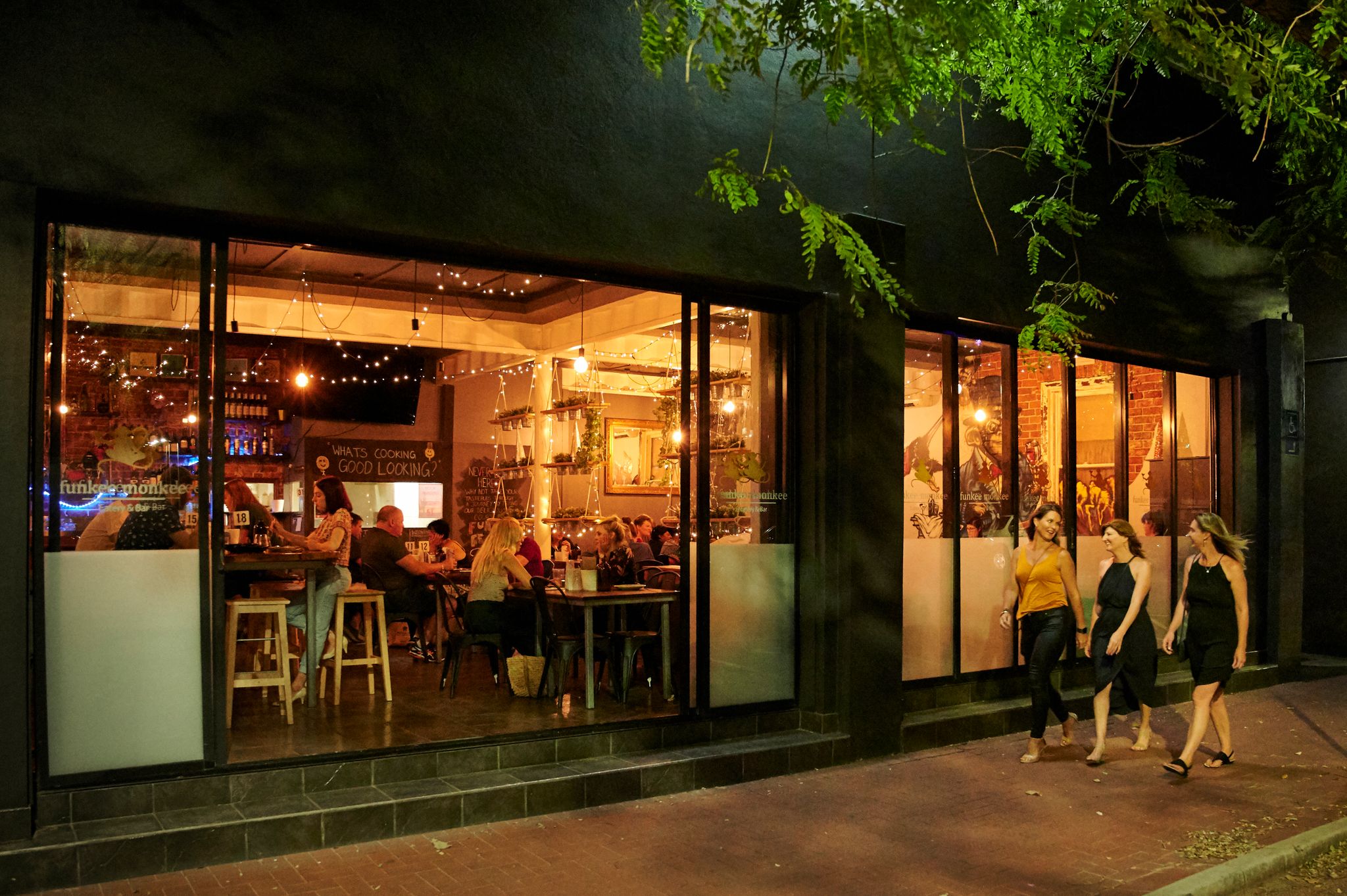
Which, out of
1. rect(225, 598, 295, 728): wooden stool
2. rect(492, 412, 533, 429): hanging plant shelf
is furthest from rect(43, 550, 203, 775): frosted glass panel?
rect(492, 412, 533, 429): hanging plant shelf

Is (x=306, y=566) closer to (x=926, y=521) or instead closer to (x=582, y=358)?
(x=926, y=521)

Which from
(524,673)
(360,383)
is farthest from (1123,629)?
(360,383)

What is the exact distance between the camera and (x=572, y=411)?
1478 cm

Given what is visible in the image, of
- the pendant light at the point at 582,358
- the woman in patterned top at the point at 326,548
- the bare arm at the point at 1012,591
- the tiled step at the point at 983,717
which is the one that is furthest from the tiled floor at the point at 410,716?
the pendant light at the point at 582,358

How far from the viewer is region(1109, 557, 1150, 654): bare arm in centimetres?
842

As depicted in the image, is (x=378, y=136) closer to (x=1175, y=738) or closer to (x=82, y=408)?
(x=82, y=408)

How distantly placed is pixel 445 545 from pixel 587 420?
92.1 inches

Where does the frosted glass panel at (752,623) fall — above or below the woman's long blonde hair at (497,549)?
below

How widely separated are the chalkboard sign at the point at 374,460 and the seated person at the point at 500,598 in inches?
299

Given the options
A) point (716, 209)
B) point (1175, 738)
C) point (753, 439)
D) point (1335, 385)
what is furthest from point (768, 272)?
point (1335, 385)

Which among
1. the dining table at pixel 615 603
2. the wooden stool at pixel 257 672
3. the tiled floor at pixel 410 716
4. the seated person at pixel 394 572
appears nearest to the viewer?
the tiled floor at pixel 410 716

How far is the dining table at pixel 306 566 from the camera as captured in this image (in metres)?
7.40

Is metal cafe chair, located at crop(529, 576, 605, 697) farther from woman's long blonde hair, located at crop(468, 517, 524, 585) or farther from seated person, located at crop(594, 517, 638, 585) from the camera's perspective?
seated person, located at crop(594, 517, 638, 585)

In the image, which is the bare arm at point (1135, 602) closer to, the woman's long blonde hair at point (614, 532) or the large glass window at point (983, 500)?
the large glass window at point (983, 500)
